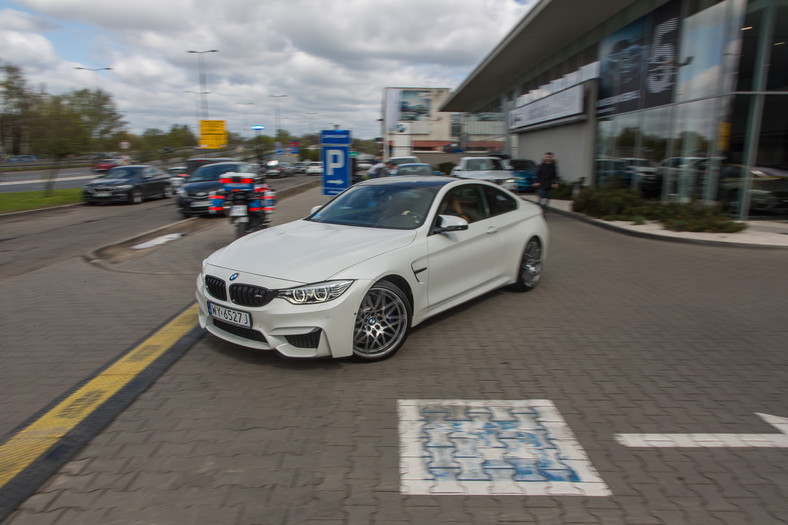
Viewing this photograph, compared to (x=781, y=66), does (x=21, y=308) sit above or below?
below

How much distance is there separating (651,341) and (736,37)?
1148 centimetres

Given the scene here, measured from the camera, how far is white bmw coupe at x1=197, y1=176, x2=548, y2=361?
410 cm

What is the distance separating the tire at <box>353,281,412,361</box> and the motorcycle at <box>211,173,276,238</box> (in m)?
5.89

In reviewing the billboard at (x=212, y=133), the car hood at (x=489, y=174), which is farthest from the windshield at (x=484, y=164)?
the billboard at (x=212, y=133)

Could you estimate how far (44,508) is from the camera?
2596 mm

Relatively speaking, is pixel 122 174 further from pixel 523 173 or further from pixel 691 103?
pixel 691 103

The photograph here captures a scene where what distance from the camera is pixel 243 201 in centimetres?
972

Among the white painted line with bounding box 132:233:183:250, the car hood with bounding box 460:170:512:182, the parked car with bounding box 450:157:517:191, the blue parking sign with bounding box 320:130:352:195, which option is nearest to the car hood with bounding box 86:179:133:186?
the white painted line with bounding box 132:233:183:250

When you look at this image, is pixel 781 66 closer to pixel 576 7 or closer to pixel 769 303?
pixel 576 7

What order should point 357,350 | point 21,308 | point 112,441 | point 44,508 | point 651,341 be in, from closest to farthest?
point 44,508
point 112,441
point 357,350
point 651,341
point 21,308

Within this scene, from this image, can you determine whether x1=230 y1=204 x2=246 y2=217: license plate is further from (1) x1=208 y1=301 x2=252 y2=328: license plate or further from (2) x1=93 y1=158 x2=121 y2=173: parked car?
(2) x1=93 y1=158 x2=121 y2=173: parked car

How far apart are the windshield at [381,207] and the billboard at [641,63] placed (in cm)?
1302

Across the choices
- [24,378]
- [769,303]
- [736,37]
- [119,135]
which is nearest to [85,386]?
[24,378]

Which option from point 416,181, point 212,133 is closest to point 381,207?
point 416,181
